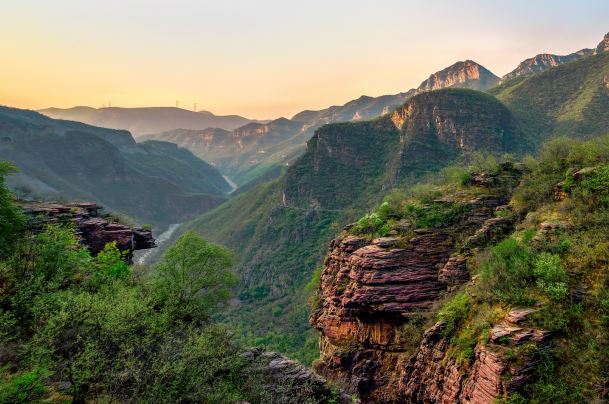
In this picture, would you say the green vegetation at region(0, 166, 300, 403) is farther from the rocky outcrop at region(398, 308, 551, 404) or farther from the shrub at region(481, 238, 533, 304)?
the shrub at region(481, 238, 533, 304)

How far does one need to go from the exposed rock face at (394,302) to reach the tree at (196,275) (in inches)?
Result: 458

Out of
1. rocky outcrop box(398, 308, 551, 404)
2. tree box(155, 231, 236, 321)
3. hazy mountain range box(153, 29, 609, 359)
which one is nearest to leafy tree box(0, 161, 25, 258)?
tree box(155, 231, 236, 321)

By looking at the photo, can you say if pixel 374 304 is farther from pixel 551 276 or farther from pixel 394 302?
pixel 551 276

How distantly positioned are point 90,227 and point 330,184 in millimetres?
123944

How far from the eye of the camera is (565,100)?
477ft

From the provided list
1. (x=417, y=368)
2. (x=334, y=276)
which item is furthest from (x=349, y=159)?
(x=417, y=368)

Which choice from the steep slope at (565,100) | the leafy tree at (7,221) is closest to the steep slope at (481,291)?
Result: the leafy tree at (7,221)

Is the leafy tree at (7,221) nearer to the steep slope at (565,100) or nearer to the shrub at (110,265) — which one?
the shrub at (110,265)

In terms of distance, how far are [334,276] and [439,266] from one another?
1202 centimetres

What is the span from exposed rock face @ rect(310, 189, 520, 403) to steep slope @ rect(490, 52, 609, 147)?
10651 centimetres

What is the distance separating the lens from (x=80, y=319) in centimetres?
1592

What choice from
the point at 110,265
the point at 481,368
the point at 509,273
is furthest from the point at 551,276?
the point at 110,265

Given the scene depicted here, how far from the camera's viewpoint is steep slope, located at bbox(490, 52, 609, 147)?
11988cm

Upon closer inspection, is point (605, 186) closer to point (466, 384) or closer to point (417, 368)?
point (466, 384)
